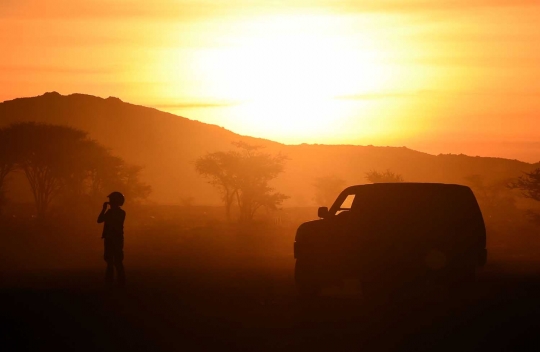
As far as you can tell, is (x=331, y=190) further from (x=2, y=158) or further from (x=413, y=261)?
(x=413, y=261)

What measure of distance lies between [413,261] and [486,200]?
88825mm

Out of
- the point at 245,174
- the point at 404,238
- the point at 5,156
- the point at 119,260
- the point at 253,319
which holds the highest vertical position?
the point at 5,156

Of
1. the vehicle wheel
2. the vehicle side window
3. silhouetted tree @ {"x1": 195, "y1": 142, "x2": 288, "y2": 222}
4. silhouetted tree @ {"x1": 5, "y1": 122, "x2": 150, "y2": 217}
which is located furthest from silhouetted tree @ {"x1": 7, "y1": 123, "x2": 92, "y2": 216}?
the vehicle wheel

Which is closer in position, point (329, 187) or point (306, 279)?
point (306, 279)

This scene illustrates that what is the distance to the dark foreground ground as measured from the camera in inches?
478

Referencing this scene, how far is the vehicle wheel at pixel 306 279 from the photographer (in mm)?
18234

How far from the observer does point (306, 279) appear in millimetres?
18453

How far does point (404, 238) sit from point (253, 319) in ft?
9.93

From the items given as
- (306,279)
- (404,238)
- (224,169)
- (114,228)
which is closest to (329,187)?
(224,169)

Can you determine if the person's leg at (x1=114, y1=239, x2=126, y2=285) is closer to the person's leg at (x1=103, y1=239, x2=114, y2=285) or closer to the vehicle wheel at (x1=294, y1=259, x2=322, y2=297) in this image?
the person's leg at (x1=103, y1=239, x2=114, y2=285)

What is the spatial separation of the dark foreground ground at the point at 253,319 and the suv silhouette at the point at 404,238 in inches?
22.0

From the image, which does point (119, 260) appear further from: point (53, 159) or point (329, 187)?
point (329, 187)

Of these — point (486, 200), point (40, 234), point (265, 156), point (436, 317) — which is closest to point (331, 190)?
point (486, 200)

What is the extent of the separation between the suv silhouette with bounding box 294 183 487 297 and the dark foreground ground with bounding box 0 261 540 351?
1.84ft
